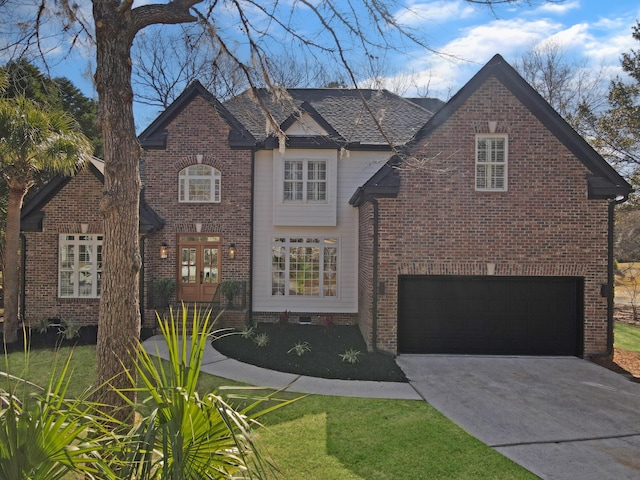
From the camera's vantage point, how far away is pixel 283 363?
9555mm

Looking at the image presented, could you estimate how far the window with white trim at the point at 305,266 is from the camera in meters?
14.1

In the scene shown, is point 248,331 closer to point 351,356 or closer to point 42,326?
point 351,356

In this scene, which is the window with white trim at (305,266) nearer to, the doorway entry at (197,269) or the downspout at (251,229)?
the downspout at (251,229)

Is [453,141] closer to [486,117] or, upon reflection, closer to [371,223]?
[486,117]

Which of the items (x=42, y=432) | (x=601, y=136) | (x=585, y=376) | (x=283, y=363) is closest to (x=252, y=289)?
(x=283, y=363)

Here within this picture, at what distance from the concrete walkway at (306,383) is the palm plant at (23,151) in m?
5.29

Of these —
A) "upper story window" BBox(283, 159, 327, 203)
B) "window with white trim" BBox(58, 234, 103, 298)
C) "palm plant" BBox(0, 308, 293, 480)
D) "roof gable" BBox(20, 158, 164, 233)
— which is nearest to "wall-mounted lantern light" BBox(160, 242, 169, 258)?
"roof gable" BBox(20, 158, 164, 233)

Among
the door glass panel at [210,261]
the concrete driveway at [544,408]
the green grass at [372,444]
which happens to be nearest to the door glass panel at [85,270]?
the door glass panel at [210,261]

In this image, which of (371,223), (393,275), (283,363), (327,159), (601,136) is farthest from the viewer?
(601,136)

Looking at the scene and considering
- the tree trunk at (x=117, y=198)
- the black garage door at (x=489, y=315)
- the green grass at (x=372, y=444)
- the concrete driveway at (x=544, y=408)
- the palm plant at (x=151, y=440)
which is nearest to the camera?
the palm plant at (x=151, y=440)

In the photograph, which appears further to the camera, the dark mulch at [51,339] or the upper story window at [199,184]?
the upper story window at [199,184]

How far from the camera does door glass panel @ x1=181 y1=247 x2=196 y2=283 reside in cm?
1395

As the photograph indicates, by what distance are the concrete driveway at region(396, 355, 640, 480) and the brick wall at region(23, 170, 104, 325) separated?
9.77m

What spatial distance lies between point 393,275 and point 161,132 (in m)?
8.56
